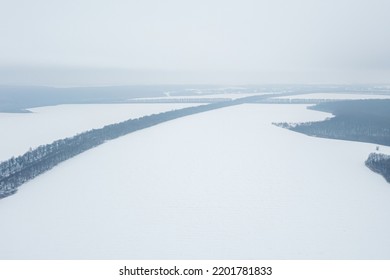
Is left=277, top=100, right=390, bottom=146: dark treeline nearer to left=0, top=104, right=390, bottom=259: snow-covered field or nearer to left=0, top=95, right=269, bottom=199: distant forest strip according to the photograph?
left=0, top=104, right=390, bottom=259: snow-covered field

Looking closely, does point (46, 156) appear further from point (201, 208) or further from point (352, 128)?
point (352, 128)

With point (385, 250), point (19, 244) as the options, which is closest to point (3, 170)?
point (19, 244)

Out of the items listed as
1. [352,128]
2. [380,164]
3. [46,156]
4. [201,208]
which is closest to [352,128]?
[352,128]

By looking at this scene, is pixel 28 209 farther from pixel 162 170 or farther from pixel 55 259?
pixel 162 170

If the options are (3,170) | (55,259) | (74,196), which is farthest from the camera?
(3,170)

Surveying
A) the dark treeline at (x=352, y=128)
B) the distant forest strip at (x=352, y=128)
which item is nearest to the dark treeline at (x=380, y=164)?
the distant forest strip at (x=352, y=128)

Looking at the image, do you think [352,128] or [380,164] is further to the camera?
[352,128]
